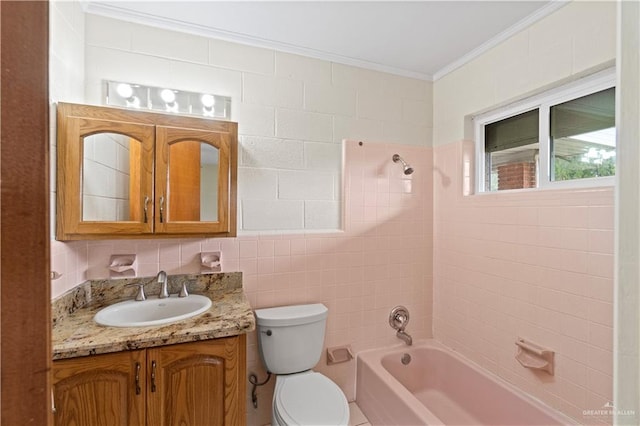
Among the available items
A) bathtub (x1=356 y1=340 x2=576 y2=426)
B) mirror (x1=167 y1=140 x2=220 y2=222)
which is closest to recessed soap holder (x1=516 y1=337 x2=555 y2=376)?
bathtub (x1=356 y1=340 x2=576 y2=426)

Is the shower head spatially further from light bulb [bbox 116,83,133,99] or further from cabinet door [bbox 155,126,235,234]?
light bulb [bbox 116,83,133,99]

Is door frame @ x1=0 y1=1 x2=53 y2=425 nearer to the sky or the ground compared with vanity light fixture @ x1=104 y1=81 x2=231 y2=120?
nearer to the ground

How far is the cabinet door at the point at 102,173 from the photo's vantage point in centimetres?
136

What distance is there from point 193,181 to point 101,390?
3.25 ft

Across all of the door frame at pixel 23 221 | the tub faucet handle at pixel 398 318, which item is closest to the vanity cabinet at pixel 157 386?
the door frame at pixel 23 221

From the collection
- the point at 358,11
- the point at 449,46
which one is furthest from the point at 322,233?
the point at 449,46

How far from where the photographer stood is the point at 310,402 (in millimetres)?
1519

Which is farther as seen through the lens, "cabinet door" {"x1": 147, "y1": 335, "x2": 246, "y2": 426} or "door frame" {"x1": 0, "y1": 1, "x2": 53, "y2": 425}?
"cabinet door" {"x1": 147, "y1": 335, "x2": 246, "y2": 426}

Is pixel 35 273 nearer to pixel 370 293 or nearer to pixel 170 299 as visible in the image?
pixel 170 299

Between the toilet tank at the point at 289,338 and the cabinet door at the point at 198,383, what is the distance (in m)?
0.36

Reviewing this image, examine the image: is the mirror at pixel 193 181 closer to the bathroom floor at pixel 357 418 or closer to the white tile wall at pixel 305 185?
the white tile wall at pixel 305 185

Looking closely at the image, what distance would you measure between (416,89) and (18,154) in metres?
2.48

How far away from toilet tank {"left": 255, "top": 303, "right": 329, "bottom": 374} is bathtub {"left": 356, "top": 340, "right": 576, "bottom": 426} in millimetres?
→ 478

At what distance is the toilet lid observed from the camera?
1.39 meters
